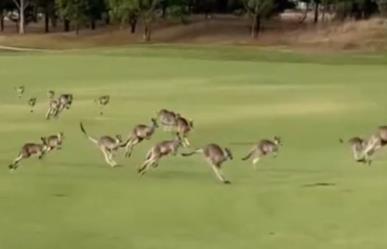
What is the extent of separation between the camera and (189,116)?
54.2 feet

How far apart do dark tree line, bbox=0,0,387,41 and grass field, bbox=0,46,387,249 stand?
32.4 meters

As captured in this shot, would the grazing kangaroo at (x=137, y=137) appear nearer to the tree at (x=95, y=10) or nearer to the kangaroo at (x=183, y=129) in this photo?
the kangaroo at (x=183, y=129)

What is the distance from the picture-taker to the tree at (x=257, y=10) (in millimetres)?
54562

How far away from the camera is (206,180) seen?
977cm

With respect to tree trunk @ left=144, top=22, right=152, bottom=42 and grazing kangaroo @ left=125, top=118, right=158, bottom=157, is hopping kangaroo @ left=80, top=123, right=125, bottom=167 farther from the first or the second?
tree trunk @ left=144, top=22, right=152, bottom=42

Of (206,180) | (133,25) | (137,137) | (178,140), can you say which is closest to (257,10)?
(133,25)

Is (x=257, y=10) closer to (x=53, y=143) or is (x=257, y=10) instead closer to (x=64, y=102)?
(x=64, y=102)

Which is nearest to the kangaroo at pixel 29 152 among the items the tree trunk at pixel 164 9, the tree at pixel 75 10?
the tree trunk at pixel 164 9

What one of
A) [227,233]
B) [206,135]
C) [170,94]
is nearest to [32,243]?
[227,233]

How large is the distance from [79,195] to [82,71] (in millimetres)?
19740

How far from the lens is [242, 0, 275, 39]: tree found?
54562mm

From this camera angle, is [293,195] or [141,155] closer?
[293,195]

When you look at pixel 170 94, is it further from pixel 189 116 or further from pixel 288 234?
pixel 288 234

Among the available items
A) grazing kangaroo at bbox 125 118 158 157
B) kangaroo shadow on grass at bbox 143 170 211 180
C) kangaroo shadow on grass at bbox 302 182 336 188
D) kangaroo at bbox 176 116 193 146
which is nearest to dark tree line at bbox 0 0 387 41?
kangaroo at bbox 176 116 193 146
